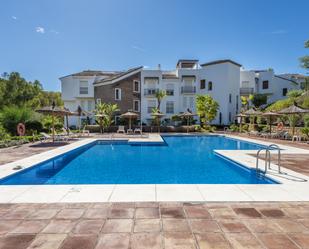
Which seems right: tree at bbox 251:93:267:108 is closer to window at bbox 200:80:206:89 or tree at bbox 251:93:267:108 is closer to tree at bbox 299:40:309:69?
window at bbox 200:80:206:89

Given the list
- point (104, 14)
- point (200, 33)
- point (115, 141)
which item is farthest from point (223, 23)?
point (115, 141)

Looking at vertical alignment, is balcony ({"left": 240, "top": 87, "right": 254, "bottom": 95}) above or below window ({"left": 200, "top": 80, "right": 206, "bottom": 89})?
below

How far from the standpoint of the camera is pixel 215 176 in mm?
7660

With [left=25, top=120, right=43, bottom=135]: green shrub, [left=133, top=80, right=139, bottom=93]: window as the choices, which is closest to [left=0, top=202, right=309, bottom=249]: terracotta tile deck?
[left=25, top=120, right=43, bottom=135]: green shrub

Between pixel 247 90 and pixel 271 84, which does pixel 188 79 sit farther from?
pixel 271 84

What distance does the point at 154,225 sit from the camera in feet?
11.2

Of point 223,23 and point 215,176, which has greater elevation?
point 223,23

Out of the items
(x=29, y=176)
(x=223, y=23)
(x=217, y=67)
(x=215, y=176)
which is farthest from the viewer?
(x=217, y=67)

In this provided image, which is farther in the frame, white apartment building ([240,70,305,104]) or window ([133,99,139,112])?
white apartment building ([240,70,305,104])

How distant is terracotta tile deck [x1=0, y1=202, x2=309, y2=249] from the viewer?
2.93 meters

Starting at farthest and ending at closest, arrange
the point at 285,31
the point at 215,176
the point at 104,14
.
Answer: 1. the point at 285,31
2. the point at 104,14
3. the point at 215,176

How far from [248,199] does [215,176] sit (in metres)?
3.09

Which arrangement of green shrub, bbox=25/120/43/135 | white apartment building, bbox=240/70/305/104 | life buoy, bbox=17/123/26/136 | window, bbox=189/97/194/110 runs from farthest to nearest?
1. white apartment building, bbox=240/70/305/104
2. window, bbox=189/97/194/110
3. green shrub, bbox=25/120/43/135
4. life buoy, bbox=17/123/26/136

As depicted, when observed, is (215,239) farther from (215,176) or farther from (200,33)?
(200,33)
